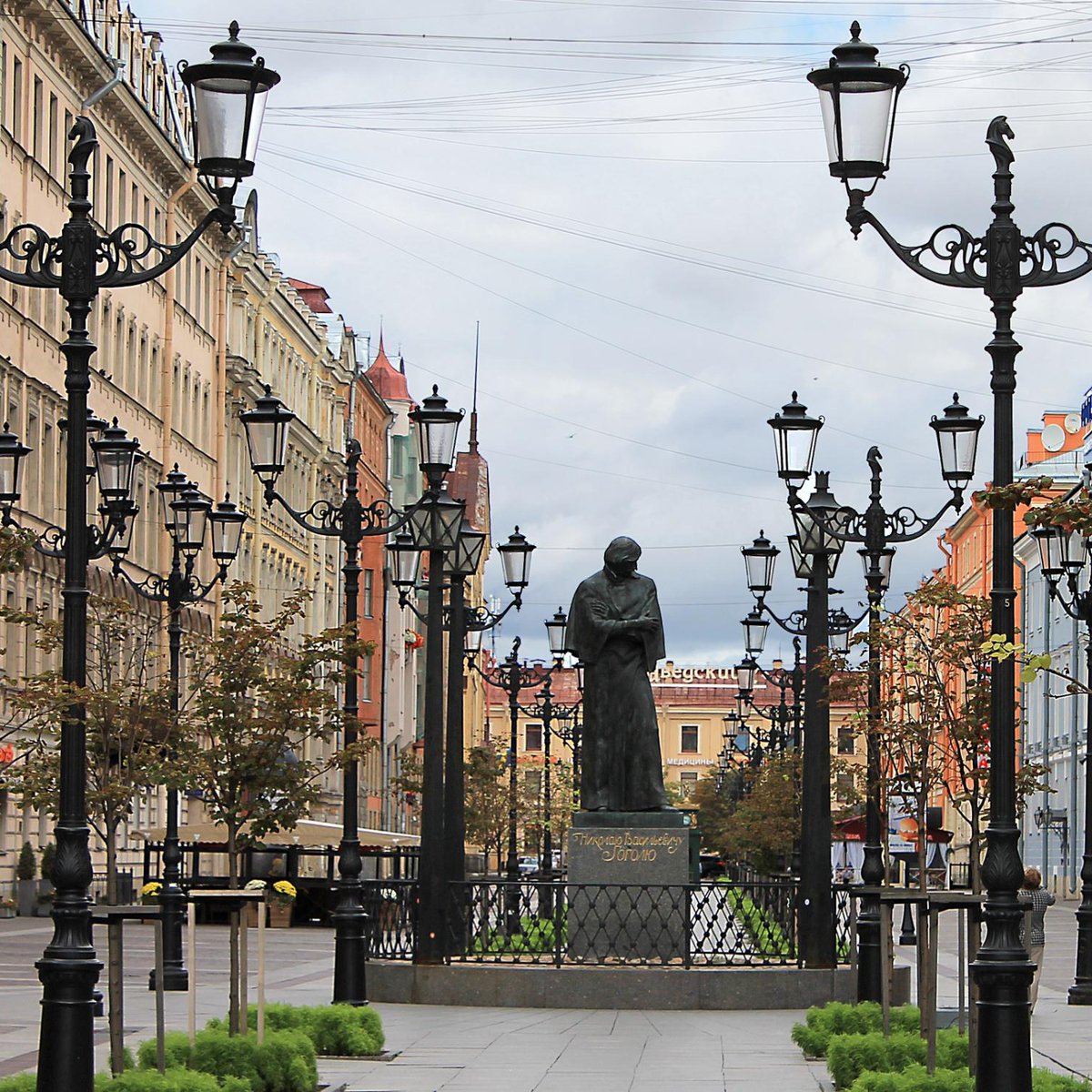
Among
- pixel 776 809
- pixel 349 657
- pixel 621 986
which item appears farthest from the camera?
pixel 776 809

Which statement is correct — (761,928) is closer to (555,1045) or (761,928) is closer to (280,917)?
(555,1045)

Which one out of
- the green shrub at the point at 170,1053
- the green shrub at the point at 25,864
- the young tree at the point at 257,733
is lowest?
the green shrub at the point at 25,864

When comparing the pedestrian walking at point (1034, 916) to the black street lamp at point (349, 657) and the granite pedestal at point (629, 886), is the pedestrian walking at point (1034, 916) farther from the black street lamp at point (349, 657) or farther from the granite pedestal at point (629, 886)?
the black street lamp at point (349, 657)

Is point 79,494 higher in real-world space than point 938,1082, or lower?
higher

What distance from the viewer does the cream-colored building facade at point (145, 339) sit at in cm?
4531

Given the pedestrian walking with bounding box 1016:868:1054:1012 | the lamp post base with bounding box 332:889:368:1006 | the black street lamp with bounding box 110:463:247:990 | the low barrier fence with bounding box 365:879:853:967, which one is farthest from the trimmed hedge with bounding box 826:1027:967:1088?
the black street lamp with bounding box 110:463:247:990

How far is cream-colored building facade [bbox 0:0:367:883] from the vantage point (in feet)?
149

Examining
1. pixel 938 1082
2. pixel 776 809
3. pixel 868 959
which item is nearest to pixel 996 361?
pixel 938 1082

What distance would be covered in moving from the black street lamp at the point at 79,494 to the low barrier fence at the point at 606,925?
32.8ft

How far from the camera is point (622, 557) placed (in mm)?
23297

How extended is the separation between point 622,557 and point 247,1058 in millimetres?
10149

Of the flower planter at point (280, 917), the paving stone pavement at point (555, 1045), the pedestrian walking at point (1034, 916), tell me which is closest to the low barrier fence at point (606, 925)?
the paving stone pavement at point (555, 1045)

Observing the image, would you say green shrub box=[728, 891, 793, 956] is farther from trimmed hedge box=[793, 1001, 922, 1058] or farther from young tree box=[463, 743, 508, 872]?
young tree box=[463, 743, 508, 872]

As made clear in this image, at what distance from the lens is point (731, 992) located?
21.7 m
